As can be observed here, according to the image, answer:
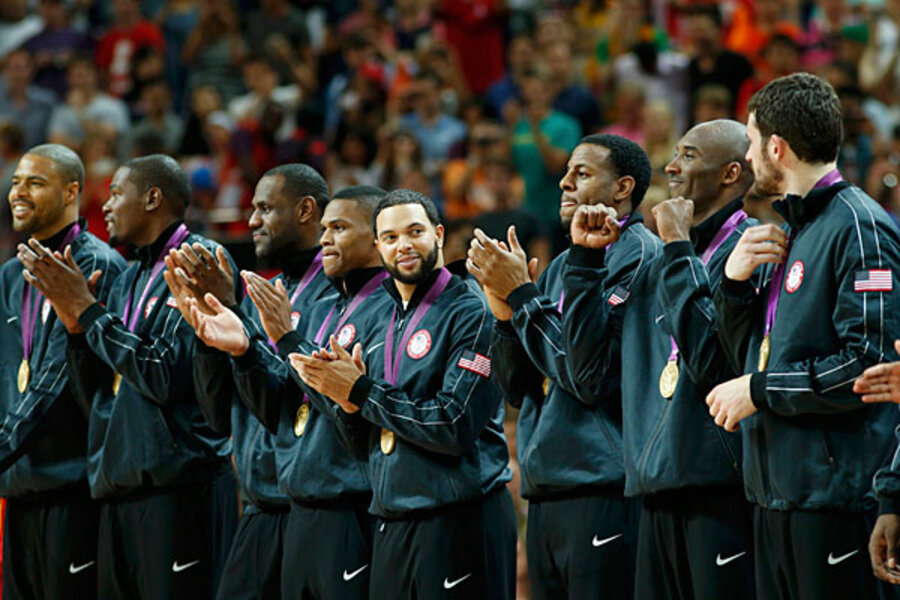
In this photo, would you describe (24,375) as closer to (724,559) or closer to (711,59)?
(724,559)

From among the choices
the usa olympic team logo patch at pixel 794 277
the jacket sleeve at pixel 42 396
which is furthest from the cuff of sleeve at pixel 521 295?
the jacket sleeve at pixel 42 396

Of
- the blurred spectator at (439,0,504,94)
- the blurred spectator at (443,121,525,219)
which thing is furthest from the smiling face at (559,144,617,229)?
the blurred spectator at (439,0,504,94)

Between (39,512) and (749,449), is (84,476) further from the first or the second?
(749,449)

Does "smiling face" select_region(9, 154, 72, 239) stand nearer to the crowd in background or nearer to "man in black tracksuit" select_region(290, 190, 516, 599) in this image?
the crowd in background

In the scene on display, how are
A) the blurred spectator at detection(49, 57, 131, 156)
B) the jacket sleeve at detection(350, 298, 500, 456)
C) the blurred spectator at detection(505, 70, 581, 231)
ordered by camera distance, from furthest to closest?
the blurred spectator at detection(49, 57, 131, 156), the blurred spectator at detection(505, 70, 581, 231), the jacket sleeve at detection(350, 298, 500, 456)

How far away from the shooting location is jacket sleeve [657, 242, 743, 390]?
16.1 feet

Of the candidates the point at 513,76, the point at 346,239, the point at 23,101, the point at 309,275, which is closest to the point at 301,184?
the point at 309,275

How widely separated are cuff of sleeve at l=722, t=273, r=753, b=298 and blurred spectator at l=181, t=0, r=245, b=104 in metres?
10.3

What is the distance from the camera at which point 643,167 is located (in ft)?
18.7

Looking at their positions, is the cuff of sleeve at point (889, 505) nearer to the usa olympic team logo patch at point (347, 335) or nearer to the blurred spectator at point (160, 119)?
the usa olympic team logo patch at point (347, 335)

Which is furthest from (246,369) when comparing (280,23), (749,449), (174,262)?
(280,23)

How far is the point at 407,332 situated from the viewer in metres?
5.86

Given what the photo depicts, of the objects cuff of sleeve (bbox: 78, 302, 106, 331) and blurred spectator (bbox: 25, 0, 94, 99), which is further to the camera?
blurred spectator (bbox: 25, 0, 94, 99)

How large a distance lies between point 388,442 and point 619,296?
1.12 metres
